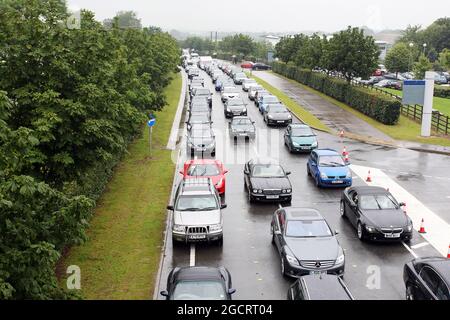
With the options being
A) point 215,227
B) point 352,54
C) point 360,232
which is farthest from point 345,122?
point 215,227

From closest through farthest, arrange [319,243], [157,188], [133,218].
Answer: [319,243] → [133,218] → [157,188]

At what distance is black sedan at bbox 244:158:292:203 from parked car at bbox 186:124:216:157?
21.9ft

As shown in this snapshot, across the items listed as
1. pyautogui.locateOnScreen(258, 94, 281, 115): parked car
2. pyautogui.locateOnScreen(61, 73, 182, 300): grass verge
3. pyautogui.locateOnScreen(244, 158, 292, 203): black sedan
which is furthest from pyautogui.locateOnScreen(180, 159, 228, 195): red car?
pyautogui.locateOnScreen(258, 94, 281, 115): parked car

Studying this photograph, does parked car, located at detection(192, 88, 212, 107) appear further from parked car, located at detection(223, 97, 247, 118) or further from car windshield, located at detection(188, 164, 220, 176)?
car windshield, located at detection(188, 164, 220, 176)

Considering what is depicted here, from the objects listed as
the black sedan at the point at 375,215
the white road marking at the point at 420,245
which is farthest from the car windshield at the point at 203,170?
the white road marking at the point at 420,245

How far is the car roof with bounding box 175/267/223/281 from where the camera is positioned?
11961 mm

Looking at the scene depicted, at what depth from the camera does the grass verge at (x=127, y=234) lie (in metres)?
14.2

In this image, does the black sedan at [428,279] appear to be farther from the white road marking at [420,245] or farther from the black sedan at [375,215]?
the white road marking at [420,245]

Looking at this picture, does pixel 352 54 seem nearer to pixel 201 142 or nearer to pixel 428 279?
pixel 201 142

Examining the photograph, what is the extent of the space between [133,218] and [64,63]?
6.33m

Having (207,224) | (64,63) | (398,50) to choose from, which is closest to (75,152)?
(64,63)

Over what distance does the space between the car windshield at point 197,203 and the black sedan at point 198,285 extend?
525cm

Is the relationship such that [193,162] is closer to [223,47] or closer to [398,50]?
[398,50]

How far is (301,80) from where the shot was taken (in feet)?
230
